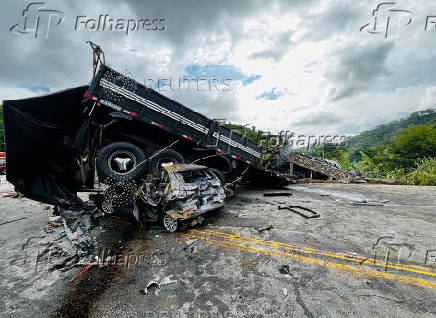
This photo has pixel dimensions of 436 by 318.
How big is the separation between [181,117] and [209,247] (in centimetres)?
373

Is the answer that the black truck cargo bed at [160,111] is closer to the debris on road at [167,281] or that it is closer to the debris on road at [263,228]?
the debris on road at [263,228]

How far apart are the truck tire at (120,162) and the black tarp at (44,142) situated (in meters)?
Answer: 0.77

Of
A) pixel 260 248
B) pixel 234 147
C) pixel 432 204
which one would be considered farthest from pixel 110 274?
pixel 432 204

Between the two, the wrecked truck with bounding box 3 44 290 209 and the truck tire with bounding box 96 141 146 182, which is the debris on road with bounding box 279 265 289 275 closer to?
the wrecked truck with bounding box 3 44 290 209

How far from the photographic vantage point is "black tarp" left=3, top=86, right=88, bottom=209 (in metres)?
3.84

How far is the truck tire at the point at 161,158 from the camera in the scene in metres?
5.70

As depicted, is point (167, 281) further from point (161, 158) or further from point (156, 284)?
point (161, 158)

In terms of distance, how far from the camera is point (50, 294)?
2.46 m

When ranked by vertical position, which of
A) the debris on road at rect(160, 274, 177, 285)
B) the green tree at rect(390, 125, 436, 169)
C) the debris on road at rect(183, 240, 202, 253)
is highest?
the green tree at rect(390, 125, 436, 169)

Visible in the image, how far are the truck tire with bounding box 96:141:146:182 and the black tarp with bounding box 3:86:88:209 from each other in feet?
2.53

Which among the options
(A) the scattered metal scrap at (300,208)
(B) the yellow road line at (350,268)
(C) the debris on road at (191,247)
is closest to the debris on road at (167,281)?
(C) the debris on road at (191,247)

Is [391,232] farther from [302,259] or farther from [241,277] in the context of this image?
[241,277]

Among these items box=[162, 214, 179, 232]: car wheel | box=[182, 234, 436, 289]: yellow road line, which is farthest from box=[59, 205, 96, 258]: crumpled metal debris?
box=[182, 234, 436, 289]: yellow road line

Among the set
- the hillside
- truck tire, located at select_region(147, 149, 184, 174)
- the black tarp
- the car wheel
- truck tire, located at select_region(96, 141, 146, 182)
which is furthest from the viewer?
the hillside
